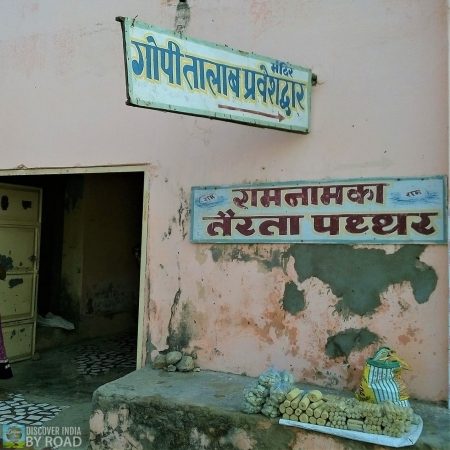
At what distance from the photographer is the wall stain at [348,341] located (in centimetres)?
351

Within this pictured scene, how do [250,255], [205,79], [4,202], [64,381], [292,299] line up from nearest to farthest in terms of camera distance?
1. [205,79]
2. [292,299]
3. [250,255]
4. [64,381]
5. [4,202]

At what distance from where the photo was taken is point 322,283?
3.67 metres

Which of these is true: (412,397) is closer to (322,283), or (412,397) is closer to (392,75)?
(322,283)

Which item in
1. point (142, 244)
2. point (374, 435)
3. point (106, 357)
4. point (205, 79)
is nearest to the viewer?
point (374, 435)

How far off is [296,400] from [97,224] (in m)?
4.87

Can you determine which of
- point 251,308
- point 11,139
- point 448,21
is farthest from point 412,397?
point 11,139

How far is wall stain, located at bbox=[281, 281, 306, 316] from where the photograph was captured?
3.73m

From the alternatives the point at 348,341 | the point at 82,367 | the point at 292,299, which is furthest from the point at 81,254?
the point at 348,341

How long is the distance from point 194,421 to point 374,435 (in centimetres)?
114

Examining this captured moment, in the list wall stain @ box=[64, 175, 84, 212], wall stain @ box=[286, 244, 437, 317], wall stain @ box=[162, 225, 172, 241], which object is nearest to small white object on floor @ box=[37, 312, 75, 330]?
wall stain @ box=[64, 175, 84, 212]

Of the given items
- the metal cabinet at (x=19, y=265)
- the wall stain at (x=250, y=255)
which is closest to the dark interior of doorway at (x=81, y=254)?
the metal cabinet at (x=19, y=265)

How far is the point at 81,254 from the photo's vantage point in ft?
22.8

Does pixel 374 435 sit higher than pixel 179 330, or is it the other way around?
pixel 179 330

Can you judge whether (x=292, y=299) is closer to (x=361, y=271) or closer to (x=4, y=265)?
(x=361, y=271)
